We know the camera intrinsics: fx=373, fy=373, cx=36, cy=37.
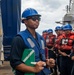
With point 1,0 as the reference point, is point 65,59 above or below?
below

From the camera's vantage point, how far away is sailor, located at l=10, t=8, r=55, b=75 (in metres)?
4.28

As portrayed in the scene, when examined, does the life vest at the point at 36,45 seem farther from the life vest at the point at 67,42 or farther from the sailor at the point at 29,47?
the life vest at the point at 67,42

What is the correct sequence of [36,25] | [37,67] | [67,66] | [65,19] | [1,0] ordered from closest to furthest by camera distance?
[37,67] → [36,25] → [67,66] → [1,0] → [65,19]

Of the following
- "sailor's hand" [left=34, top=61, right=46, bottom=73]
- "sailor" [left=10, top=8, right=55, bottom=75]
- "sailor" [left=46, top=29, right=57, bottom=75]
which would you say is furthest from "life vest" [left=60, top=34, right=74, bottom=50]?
"sailor's hand" [left=34, top=61, right=46, bottom=73]

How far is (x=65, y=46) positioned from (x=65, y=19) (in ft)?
54.3

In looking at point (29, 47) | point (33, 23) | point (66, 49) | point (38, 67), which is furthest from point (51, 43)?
point (38, 67)

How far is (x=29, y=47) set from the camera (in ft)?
14.3

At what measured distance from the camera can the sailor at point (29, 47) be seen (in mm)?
4281

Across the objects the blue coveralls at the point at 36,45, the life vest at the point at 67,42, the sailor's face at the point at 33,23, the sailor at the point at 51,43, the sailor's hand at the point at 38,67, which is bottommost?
the sailor at the point at 51,43

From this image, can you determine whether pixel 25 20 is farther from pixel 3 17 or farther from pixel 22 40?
pixel 3 17

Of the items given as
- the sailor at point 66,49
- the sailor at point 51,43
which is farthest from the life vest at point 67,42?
the sailor at point 51,43

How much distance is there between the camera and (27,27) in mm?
4547

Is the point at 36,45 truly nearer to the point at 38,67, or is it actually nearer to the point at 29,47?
the point at 29,47

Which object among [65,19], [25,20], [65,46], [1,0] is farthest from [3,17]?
[65,19]
